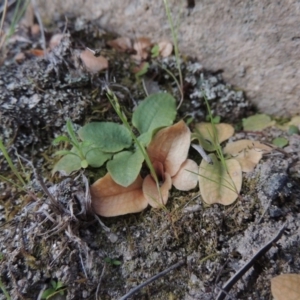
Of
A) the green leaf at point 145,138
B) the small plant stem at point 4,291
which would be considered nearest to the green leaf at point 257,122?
the green leaf at point 145,138

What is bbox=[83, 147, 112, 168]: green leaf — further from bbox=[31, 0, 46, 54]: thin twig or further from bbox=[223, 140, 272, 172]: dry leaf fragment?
bbox=[31, 0, 46, 54]: thin twig

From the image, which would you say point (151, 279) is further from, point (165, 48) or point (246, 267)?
point (165, 48)

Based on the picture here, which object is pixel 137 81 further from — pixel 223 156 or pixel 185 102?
pixel 223 156

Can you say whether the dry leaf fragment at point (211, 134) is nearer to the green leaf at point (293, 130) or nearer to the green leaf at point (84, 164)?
the green leaf at point (293, 130)

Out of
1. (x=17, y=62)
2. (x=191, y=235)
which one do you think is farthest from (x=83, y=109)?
(x=191, y=235)

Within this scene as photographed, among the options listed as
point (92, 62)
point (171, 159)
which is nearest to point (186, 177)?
point (171, 159)
